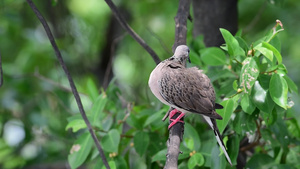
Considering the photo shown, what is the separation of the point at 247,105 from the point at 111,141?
0.99 m

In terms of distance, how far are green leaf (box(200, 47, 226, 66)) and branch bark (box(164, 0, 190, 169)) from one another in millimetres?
178

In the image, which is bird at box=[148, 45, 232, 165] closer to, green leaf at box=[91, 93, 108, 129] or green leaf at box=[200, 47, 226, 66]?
green leaf at box=[200, 47, 226, 66]

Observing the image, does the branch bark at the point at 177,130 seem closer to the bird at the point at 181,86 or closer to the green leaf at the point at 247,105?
the bird at the point at 181,86

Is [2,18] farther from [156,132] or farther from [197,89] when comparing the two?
[197,89]

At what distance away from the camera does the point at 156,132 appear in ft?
11.8

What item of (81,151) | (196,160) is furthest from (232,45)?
(81,151)

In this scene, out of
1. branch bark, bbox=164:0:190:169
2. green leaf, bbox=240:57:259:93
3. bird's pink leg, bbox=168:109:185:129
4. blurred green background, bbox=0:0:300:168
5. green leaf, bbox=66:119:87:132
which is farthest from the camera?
blurred green background, bbox=0:0:300:168

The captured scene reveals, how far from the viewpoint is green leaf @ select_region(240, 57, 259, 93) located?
260 centimetres

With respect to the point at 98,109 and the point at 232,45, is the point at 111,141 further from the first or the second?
the point at 232,45

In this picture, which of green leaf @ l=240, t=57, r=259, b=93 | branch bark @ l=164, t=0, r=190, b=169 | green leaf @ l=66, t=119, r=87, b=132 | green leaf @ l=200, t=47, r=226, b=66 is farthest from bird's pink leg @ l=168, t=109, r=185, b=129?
green leaf @ l=66, t=119, r=87, b=132

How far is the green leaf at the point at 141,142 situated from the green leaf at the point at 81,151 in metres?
0.33

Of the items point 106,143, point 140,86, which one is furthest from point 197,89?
point 140,86

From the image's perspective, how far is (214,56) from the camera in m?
3.08

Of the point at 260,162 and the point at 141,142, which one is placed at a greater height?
the point at 141,142
